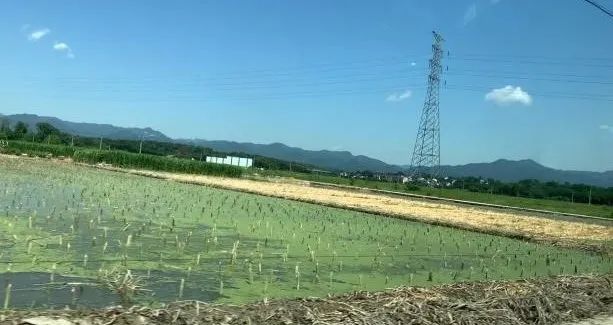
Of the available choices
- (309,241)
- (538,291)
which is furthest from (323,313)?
(309,241)

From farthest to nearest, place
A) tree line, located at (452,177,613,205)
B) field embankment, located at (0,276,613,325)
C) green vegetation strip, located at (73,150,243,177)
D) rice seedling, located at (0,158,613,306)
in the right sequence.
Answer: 1. tree line, located at (452,177,613,205)
2. green vegetation strip, located at (73,150,243,177)
3. rice seedling, located at (0,158,613,306)
4. field embankment, located at (0,276,613,325)

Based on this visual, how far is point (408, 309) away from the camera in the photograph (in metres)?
5.33

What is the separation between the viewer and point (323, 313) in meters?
4.91

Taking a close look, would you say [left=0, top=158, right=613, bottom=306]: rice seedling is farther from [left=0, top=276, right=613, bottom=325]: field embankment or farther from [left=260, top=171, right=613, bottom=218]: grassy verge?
[left=260, top=171, right=613, bottom=218]: grassy verge

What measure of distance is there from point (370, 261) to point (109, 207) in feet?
21.9

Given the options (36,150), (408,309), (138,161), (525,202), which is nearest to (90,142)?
(36,150)

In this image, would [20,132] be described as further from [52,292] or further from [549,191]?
[52,292]

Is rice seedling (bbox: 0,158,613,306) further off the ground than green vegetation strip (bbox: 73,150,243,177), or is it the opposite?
green vegetation strip (bbox: 73,150,243,177)

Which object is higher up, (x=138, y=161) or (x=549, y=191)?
(x=549, y=191)

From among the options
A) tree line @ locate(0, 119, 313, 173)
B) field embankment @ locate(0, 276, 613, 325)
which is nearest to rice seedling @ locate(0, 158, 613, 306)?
field embankment @ locate(0, 276, 613, 325)

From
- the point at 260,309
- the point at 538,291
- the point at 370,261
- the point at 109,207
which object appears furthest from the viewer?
the point at 109,207

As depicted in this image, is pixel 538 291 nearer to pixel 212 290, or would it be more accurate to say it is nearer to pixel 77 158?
pixel 212 290

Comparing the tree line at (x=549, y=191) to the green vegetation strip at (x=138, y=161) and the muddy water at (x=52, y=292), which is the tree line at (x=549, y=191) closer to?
the green vegetation strip at (x=138, y=161)

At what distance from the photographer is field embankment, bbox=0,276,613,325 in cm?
425
